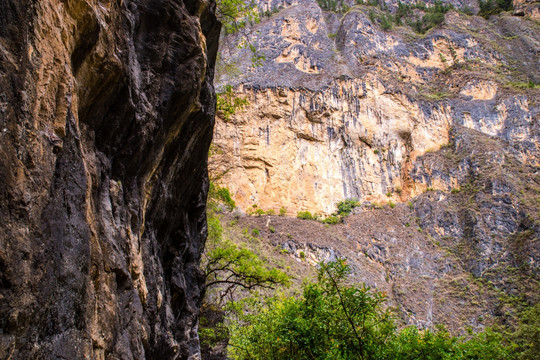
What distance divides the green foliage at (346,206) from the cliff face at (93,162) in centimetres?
3903

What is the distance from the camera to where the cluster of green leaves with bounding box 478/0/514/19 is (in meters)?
76.2

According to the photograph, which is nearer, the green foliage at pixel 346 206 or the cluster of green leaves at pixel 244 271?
the cluster of green leaves at pixel 244 271

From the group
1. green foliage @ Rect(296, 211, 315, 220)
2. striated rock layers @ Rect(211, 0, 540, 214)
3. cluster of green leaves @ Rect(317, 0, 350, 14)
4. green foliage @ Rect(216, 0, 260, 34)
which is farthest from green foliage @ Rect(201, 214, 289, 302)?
cluster of green leaves @ Rect(317, 0, 350, 14)

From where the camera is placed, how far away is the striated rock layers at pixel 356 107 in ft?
151

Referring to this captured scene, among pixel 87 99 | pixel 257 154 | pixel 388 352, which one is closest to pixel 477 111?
pixel 257 154

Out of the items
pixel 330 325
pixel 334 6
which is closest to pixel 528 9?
pixel 334 6

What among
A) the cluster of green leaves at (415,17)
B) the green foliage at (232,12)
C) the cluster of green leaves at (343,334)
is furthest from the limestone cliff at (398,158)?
the green foliage at (232,12)

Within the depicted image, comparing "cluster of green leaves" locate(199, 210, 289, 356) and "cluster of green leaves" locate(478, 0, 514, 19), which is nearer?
"cluster of green leaves" locate(199, 210, 289, 356)

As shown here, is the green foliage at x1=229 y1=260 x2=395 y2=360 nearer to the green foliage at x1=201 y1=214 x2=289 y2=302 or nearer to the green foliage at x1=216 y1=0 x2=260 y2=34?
the green foliage at x1=201 y1=214 x2=289 y2=302

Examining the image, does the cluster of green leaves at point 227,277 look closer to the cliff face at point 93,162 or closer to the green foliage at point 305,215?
the cliff face at point 93,162

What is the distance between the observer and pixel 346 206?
4662 centimetres

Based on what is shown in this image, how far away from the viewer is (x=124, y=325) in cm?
450

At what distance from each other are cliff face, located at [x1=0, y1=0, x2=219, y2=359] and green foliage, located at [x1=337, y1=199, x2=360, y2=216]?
128 ft

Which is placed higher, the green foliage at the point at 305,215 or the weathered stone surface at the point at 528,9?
the weathered stone surface at the point at 528,9
